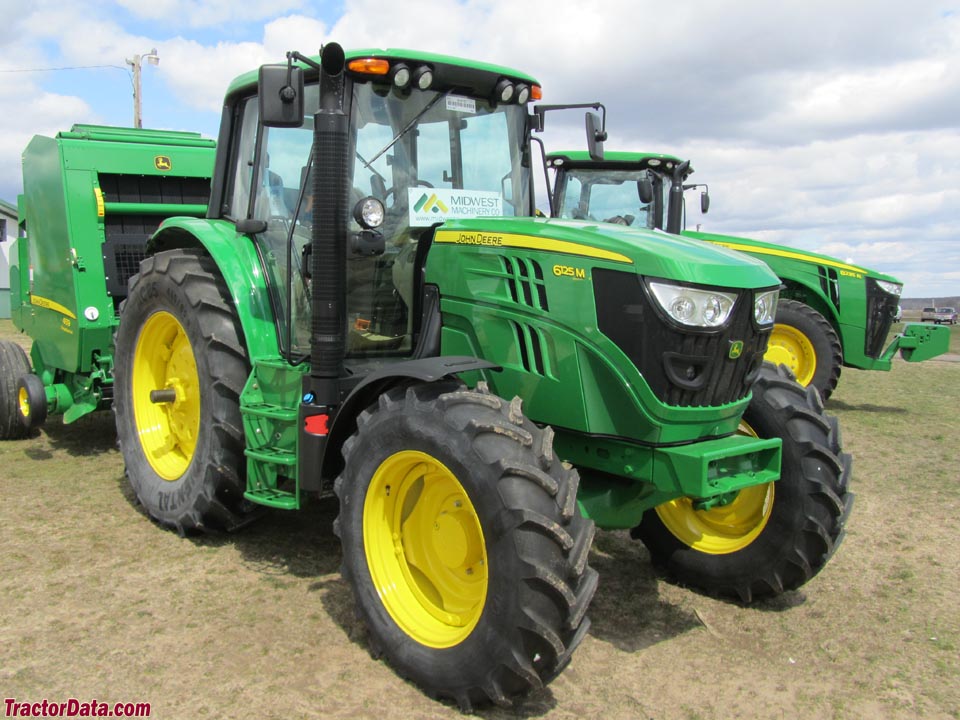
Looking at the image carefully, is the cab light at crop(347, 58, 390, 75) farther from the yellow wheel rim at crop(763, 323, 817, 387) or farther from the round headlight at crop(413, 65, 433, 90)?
the yellow wheel rim at crop(763, 323, 817, 387)

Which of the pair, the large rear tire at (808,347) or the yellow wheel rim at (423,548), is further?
the large rear tire at (808,347)

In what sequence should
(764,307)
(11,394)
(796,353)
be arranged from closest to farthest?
(764,307) < (11,394) < (796,353)

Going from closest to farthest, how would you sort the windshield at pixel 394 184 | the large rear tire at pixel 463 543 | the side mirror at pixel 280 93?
the large rear tire at pixel 463 543 → the side mirror at pixel 280 93 → the windshield at pixel 394 184

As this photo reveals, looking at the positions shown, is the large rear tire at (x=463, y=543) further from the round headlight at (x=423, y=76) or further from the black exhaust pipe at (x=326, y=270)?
the round headlight at (x=423, y=76)

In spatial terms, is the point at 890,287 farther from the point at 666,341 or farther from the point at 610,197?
the point at 666,341

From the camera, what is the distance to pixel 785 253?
977 centimetres

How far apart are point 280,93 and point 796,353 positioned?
24.8 ft

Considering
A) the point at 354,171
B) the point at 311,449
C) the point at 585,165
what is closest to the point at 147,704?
the point at 311,449

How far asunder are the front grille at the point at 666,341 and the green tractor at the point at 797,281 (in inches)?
234

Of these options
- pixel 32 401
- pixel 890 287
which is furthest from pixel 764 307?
pixel 890 287

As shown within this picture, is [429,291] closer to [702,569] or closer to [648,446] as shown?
[648,446]

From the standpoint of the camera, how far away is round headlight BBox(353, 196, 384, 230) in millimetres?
3707

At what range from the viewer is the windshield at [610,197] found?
9.85 meters

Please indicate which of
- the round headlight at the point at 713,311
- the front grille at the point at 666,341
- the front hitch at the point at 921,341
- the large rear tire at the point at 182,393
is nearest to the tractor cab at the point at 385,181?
the large rear tire at the point at 182,393
